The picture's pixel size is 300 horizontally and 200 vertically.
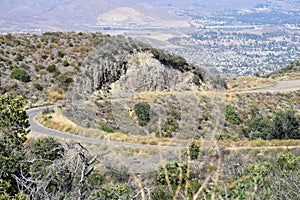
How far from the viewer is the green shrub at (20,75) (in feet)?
105

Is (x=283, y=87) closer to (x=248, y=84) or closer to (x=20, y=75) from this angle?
(x=248, y=84)

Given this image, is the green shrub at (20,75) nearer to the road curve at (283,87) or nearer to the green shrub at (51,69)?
the green shrub at (51,69)

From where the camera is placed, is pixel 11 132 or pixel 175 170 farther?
pixel 11 132

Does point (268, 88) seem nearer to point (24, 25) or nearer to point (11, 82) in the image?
point (11, 82)

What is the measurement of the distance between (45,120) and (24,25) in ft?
577

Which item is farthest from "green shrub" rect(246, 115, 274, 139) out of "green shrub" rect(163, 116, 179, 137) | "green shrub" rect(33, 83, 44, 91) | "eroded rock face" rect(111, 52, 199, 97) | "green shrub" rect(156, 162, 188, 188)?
"green shrub" rect(163, 116, 179, 137)

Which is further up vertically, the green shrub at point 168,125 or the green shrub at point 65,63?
the green shrub at point 168,125

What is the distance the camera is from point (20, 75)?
32.1 metres

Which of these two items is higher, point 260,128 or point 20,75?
point 20,75

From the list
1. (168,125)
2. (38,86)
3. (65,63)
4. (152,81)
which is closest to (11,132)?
(152,81)

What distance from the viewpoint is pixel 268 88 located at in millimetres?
34750

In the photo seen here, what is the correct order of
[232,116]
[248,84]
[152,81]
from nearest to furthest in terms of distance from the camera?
1. [152,81]
2. [232,116]
3. [248,84]

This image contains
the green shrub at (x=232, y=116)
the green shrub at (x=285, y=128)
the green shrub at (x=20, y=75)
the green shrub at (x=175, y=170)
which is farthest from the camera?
the green shrub at (x=20, y=75)

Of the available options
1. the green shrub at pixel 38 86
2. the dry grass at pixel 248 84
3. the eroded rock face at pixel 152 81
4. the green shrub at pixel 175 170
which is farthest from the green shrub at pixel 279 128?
the eroded rock face at pixel 152 81
